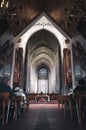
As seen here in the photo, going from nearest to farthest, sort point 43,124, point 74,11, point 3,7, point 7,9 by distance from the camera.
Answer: point 43,124
point 3,7
point 7,9
point 74,11

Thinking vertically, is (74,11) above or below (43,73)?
above

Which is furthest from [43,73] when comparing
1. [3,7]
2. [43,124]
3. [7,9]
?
[43,124]

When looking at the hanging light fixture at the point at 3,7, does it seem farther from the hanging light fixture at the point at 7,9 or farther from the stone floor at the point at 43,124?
the stone floor at the point at 43,124

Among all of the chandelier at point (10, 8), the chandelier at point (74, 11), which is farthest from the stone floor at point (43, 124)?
the chandelier at point (74, 11)

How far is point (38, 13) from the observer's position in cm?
997

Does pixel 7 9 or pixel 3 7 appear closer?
pixel 3 7

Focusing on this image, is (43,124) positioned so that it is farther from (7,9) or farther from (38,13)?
(38,13)

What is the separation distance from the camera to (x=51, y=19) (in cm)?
996

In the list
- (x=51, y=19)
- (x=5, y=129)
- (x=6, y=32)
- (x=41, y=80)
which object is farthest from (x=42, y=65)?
(x=5, y=129)

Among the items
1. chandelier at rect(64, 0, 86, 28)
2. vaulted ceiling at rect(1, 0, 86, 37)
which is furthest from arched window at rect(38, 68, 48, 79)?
chandelier at rect(64, 0, 86, 28)

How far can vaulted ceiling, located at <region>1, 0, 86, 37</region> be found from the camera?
7.58m

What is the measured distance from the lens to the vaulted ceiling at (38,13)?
758 cm

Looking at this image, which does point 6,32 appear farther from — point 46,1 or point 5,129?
point 5,129

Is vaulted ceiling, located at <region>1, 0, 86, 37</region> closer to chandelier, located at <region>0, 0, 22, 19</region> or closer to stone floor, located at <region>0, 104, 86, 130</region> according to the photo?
chandelier, located at <region>0, 0, 22, 19</region>
